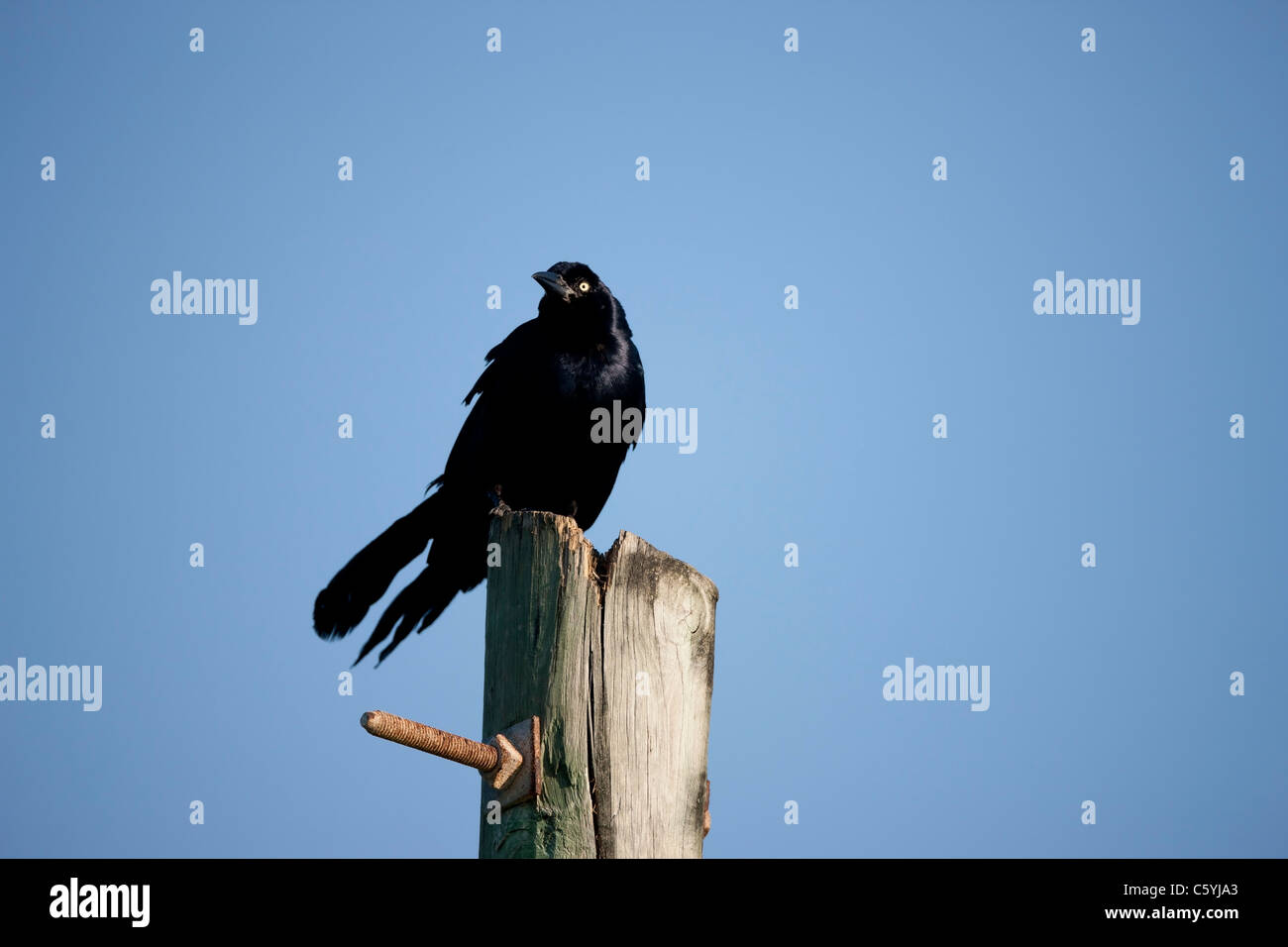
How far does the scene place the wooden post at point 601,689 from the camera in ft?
9.77

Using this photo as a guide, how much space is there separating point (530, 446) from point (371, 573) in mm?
1107

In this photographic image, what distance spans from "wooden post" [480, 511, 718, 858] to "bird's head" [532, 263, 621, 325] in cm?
335

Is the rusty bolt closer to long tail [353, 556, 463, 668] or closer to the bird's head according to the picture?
long tail [353, 556, 463, 668]

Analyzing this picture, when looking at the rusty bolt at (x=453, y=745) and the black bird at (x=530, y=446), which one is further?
the black bird at (x=530, y=446)

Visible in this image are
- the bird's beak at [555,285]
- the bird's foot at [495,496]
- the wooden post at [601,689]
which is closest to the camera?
the wooden post at [601,689]

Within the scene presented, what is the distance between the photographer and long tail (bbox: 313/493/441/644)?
18.8ft

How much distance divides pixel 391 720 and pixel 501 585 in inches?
22.6

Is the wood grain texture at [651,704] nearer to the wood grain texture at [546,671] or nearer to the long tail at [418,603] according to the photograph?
the wood grain texture at [546,671]

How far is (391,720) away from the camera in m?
2.87

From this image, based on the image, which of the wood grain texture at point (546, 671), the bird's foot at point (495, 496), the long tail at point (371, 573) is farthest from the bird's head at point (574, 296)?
the wood grain texture at point (546, 671)

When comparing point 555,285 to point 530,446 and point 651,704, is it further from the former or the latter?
point 651,704
